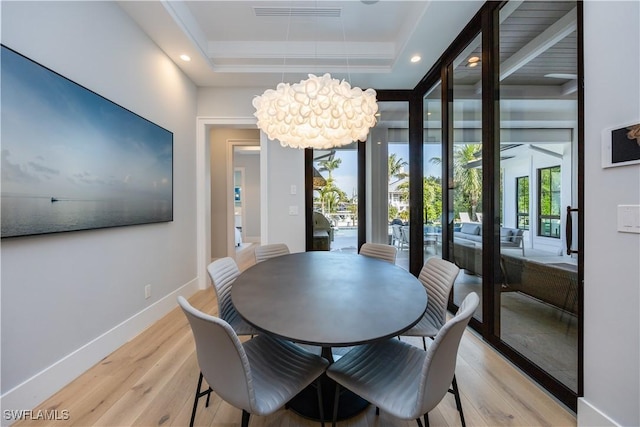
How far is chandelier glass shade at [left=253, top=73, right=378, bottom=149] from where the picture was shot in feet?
6.00

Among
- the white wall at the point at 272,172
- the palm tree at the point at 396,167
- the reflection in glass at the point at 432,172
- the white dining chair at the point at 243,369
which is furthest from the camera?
the palm tree at the point at 396,167

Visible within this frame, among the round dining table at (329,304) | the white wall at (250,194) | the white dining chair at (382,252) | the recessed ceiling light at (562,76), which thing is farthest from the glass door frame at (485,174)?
the white wall at (250,194)

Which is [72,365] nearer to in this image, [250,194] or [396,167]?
[396,167]

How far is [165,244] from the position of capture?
9.14 ft

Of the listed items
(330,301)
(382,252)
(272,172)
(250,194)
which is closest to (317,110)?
(330,301)

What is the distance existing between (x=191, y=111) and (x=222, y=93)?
50 cm

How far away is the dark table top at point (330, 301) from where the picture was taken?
37.7 inches

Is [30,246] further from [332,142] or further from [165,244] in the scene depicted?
[332,142]

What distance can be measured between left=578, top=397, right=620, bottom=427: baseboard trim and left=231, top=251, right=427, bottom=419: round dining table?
3.29ft

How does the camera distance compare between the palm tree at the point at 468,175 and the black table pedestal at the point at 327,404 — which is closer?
the black table pedestal at the point at 327,404

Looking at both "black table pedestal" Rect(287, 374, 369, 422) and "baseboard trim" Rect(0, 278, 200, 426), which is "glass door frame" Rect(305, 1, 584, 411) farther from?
"baseboard trim" Rect(0, 278, 200, 426)

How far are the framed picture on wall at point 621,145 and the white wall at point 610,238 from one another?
0.09 feet

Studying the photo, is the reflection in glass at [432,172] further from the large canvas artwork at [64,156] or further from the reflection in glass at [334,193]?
the large canvas artwork at [64,156]

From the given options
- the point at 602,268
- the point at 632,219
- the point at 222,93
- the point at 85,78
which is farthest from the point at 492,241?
the point at 222,93
